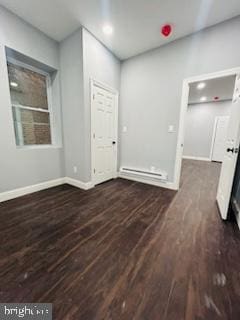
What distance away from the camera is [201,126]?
6535mm

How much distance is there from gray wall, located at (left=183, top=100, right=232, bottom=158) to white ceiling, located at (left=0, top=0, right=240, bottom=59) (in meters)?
4.85

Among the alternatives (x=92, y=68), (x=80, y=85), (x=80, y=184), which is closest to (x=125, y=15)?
(x=92, y=68)

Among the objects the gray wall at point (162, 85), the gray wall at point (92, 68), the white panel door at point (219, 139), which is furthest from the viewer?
the white panel door at point (219, 139)

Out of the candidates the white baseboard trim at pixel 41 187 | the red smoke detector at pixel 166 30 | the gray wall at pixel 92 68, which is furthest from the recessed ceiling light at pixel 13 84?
the red smoke detector at pixel 166 30

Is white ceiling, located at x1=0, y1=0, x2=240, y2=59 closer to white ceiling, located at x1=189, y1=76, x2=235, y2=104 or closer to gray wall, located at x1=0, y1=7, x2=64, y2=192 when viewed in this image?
gray wall, located at x1=0, y1=7, x2=64, y2=192

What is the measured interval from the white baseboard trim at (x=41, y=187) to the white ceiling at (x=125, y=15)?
9.06 feet

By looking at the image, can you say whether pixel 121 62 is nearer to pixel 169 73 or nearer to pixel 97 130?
pixel 169 73

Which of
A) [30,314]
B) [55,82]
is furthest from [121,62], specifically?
[30,314]

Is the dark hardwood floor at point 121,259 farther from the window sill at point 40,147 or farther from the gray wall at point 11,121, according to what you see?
the window sill at point 40,147

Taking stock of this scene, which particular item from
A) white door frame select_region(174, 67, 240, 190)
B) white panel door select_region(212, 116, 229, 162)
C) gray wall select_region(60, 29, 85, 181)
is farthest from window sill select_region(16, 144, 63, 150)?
white panel door select_region(212, 116, 229, 162)

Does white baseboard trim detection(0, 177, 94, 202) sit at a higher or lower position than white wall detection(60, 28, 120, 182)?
lower

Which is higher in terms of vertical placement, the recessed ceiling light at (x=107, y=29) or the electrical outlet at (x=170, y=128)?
the recessed ceiling light at (x=107, y=29)

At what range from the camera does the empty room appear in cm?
102

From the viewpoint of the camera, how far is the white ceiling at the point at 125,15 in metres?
1.90
